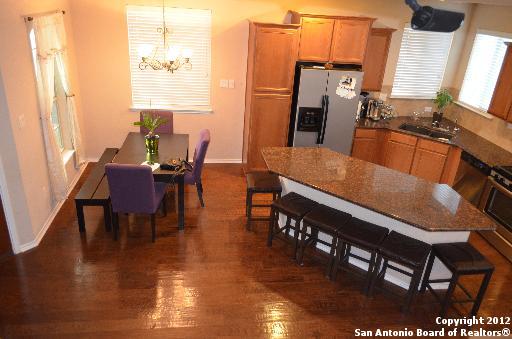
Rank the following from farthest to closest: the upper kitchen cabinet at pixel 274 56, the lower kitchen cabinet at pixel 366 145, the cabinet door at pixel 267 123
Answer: the lower kitchen cabinet at pixel 366 145 → the cabinet door at pixel 267 123 → the upper kitchen cabinet at pixel 274 56

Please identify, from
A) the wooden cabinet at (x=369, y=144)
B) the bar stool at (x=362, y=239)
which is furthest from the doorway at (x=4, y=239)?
the wooden cabinet at (x=369, y=144)

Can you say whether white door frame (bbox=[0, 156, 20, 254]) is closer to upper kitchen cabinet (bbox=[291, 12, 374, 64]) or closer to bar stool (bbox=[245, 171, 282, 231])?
bar stool (bbox=[245, 171, 282, 231])

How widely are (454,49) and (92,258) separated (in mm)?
5924

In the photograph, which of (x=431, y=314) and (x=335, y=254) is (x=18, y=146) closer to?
(x=335, y=254)

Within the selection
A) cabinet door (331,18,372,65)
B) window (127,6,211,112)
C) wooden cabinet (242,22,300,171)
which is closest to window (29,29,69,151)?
window (127,6,211,112)

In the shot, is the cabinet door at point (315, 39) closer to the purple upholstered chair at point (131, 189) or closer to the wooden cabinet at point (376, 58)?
the wooden cabinet at point (376, 58)

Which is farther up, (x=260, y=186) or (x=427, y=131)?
(x=427, y=131)

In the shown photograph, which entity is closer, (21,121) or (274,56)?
(21,121)

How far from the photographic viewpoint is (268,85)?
5539 mm

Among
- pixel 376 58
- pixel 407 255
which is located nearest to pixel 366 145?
pixel 376 58

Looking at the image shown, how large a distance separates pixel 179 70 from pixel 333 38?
228cm

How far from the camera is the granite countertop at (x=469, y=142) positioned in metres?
4.88

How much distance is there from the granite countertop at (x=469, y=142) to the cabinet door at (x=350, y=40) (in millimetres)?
1008

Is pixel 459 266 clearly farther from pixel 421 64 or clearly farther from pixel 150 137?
pixel 421 64
